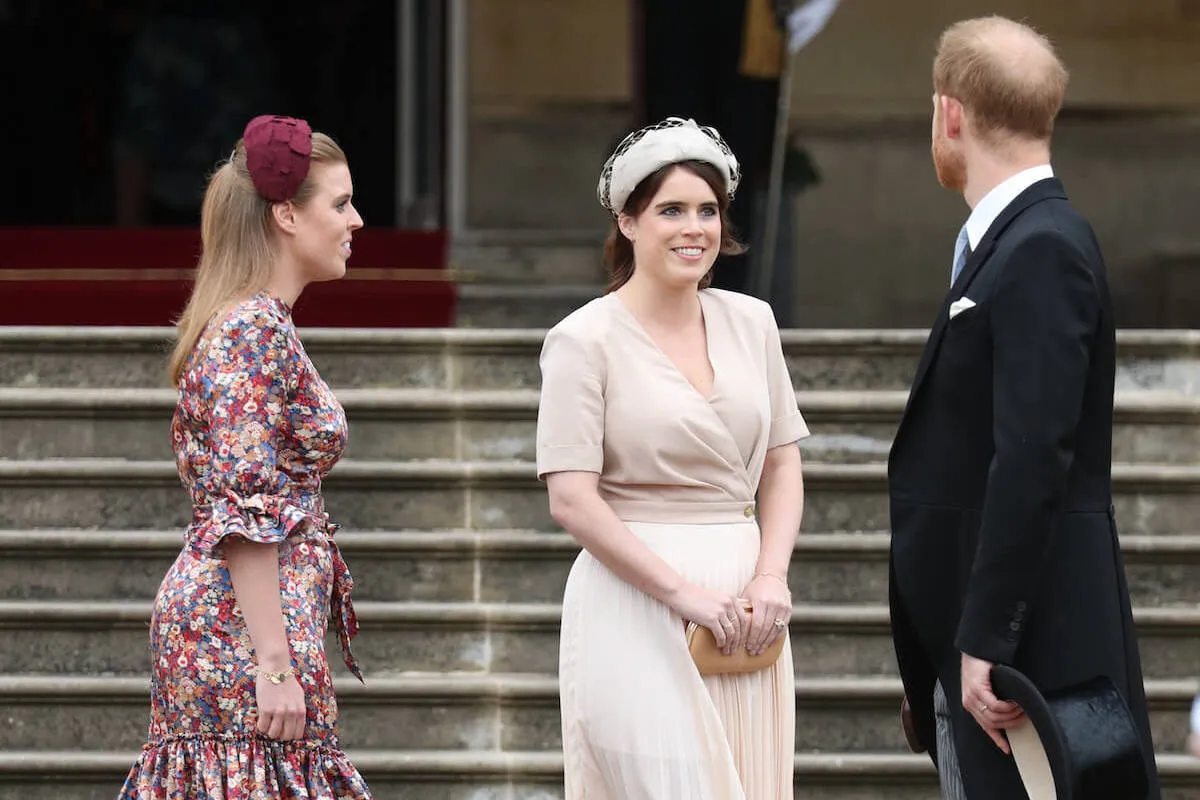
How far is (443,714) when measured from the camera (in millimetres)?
5445

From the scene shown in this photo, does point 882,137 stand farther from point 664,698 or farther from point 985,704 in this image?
point 985,704

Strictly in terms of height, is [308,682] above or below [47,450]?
below

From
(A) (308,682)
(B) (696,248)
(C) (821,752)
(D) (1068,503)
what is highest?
(B) (696,248)

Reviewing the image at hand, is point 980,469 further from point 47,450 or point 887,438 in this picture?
point 47,450

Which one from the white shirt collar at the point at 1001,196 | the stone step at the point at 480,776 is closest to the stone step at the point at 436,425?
the stone step at the point at 480,776

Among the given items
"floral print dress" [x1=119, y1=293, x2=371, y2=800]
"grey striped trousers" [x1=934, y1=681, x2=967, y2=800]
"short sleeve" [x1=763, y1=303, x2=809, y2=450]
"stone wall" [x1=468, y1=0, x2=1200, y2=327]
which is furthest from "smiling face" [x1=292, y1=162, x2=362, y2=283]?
"stone wall" [x1=468, y1=0, x2=1200, y2=327]

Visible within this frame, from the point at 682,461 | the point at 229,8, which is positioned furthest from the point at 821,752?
the point at 229,8

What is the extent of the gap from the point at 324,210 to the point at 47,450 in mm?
2763

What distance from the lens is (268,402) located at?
3.41 metres

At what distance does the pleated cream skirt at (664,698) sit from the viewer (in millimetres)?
3523

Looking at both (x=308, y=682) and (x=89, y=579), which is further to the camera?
(x=89, y=579)

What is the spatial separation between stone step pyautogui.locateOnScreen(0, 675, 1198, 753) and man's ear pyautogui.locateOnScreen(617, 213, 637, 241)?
2.06 m

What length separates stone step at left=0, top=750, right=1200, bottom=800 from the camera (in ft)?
17.4

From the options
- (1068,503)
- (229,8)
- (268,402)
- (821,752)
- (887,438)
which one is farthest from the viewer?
(229,8)
